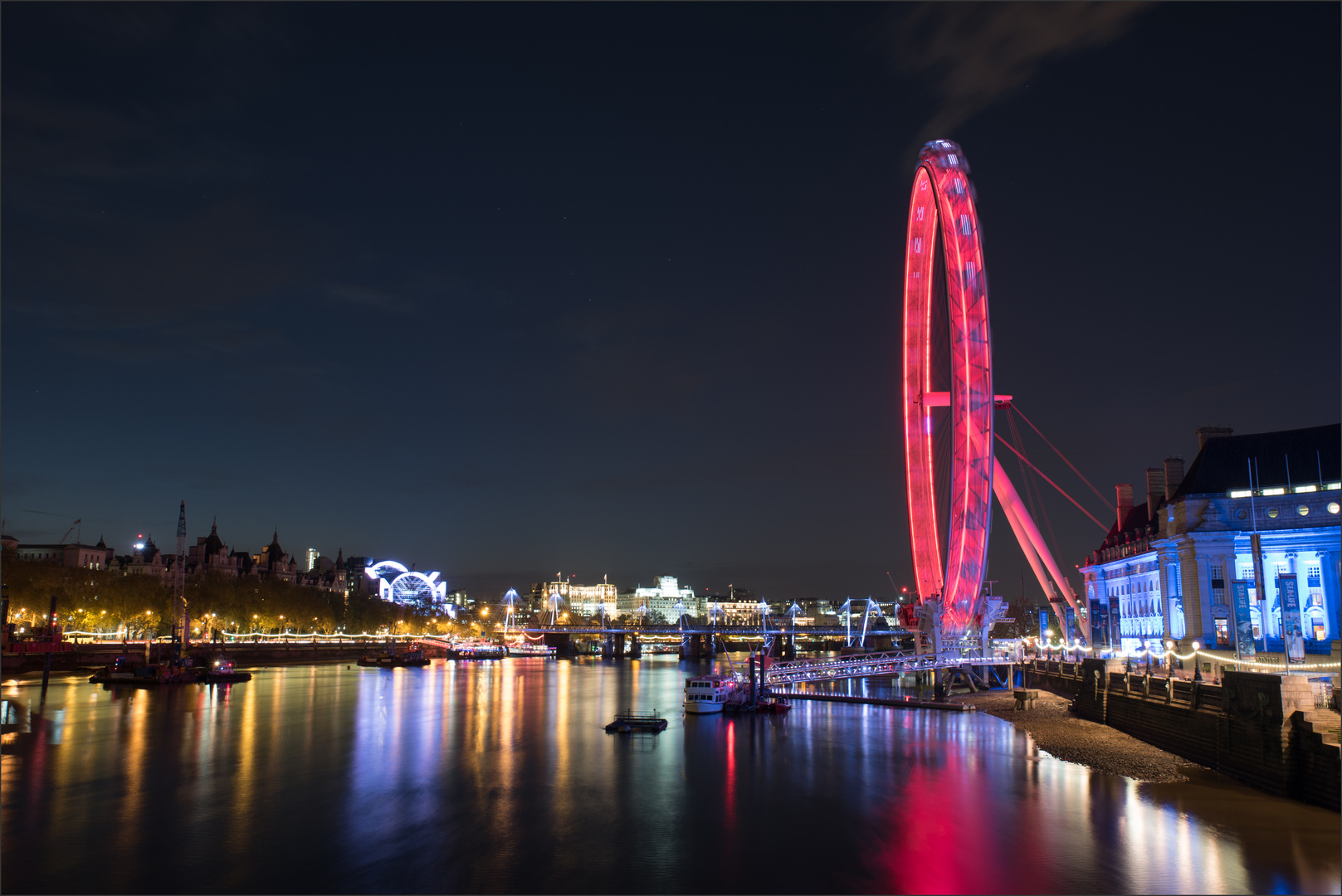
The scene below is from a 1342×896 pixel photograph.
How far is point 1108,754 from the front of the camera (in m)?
43.1

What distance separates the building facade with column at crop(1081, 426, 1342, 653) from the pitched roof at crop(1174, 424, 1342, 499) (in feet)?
0.21

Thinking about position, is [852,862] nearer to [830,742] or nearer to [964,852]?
[964,852]

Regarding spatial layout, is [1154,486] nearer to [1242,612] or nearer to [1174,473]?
[1174,473]

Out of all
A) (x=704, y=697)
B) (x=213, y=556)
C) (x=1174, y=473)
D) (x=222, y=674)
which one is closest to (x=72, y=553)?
(x=213, y=556)

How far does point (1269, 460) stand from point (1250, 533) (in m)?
7.00

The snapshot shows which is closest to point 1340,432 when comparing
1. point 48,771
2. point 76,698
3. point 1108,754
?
point 1108,754

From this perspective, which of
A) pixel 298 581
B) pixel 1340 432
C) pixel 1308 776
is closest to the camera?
pixel 1308 776

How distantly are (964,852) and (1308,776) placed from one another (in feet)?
38.5

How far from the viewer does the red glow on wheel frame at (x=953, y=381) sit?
5622 cm

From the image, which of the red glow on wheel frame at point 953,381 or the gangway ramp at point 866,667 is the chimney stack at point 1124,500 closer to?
the gangway ramp at point 866,667

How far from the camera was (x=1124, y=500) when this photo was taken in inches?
3716

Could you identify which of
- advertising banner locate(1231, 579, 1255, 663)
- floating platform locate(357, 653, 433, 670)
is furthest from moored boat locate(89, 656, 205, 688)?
advertising banner locate(1231, 579, 1255, 663)

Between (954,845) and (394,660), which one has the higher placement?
(954,845)

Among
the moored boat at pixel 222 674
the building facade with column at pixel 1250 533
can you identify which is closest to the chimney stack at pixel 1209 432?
the building facade with column at pixel 1250 533
